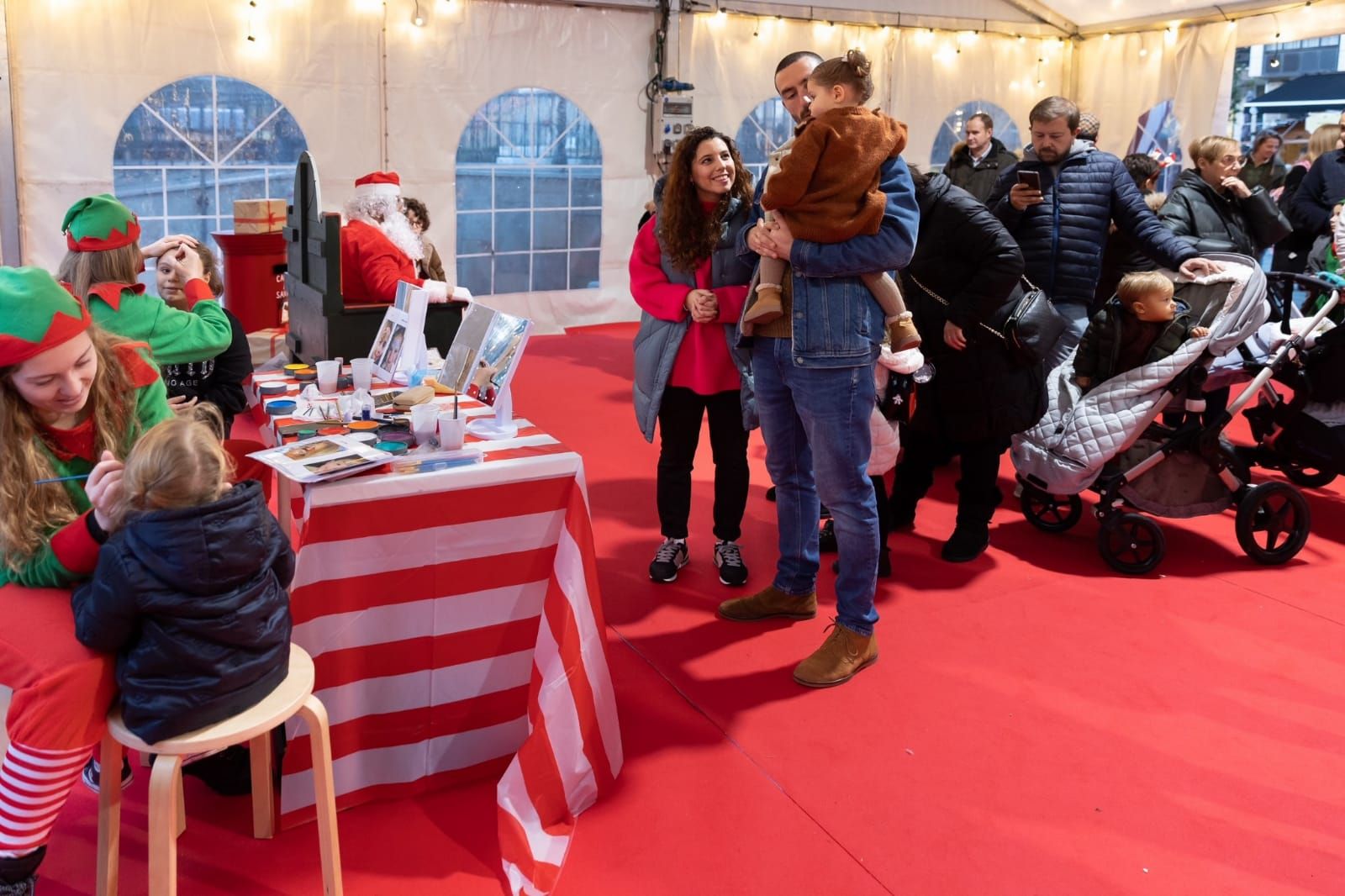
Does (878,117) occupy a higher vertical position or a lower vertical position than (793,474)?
higher

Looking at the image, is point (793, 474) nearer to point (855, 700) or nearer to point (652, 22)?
point (855, 700)

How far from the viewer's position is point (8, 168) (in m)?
6.11

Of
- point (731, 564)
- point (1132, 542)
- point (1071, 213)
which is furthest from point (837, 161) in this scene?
point (1132, 542)

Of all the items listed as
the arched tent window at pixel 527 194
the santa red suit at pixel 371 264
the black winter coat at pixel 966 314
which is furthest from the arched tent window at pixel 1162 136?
the santa red suit at pixel 371 264

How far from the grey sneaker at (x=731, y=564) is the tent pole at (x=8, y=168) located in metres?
4.87

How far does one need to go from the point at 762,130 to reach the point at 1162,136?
354cm

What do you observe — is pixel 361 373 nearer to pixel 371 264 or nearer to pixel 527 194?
pixel 371 264

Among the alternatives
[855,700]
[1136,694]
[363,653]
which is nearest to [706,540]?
[855,700]

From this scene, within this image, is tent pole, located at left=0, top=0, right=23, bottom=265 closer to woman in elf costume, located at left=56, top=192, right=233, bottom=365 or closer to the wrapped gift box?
the wrapped gift box

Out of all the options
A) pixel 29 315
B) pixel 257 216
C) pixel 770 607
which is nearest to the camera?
pixel 29 315

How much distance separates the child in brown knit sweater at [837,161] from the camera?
2477 mm

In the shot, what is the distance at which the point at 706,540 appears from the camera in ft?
12.8

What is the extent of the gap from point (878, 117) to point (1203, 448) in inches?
74.4

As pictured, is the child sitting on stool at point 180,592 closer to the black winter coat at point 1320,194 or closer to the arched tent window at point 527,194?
the arched tent window at point 527,194
